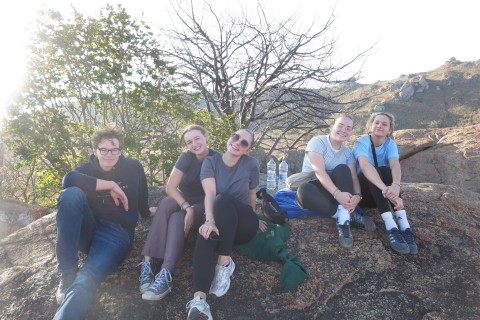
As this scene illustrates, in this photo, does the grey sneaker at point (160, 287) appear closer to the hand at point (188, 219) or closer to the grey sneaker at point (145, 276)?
the grey sneaker at point (145, 276)

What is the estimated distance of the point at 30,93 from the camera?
5.12 metres

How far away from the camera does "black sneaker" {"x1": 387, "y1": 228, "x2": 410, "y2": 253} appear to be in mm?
3193

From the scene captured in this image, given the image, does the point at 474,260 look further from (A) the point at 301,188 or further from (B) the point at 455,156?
(B) the point at 455,156

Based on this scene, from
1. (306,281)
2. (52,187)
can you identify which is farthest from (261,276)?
(52,187)

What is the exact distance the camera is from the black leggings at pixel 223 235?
257 centimetres

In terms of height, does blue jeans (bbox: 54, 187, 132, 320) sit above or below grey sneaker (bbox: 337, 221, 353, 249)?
above

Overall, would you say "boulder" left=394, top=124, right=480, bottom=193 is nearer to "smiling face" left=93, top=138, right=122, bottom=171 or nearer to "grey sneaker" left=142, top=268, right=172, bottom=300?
"grey sneaker" left=142, top=268, right=172, bottom=300

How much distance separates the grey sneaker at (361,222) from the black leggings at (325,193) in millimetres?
290

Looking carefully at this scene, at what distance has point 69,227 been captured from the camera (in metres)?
2.63

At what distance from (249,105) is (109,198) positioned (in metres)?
5.49

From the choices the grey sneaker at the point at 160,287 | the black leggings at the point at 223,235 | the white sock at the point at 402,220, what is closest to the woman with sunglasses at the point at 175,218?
the grey sneaker at the point at 160,287

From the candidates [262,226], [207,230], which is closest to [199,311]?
[207,230]

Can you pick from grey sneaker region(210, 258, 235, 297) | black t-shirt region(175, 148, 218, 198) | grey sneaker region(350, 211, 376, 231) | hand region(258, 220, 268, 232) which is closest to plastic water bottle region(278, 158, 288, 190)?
grey sneaker region(350, 211, 376, 231)

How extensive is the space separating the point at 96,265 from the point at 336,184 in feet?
7.59
